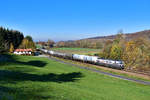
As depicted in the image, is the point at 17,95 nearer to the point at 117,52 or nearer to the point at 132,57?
the point at 132,57

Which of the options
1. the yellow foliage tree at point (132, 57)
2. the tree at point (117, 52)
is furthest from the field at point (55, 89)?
the tree at point (117, 52)

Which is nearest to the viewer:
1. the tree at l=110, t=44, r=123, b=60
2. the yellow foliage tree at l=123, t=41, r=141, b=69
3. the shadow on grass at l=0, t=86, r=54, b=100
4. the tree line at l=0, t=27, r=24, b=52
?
the shadow on grass at l=0, t=86, r=54, b=100

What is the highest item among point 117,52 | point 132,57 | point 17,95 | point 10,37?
point 10,37

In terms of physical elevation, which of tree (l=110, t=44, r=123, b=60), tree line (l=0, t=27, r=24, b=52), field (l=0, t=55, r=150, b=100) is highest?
tree line (l=0, t=27, r=24, b=52)

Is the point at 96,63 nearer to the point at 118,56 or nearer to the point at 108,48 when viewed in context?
the point at 118,56

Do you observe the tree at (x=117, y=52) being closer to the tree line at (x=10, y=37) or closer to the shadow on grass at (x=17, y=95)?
the shadow on grass at (x=17, y=95)

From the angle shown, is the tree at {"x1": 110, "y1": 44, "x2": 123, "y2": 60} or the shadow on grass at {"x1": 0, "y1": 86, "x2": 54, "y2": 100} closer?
the shadow on grass at {"x1": 0, "y1": 86, "x2": 54, "y2": 100}

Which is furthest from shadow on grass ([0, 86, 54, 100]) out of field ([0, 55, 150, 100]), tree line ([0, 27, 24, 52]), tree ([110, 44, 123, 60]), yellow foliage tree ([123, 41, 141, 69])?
tree line ([0, 27, 24, 52])

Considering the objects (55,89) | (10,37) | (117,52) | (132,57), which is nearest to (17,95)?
(55,89)

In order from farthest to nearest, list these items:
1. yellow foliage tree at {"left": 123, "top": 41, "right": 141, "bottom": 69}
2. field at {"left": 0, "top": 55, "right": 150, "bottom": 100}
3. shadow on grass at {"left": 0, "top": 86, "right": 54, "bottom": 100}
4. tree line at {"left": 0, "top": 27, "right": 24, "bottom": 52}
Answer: tree line at {"left": 0, "top": 27, "right": 24, "bottom": 52} → yellow foliage tree at {"left": 123, "top": 41, "right": 141, "bottom": 69} → field at {"left": 0, "top": 55, "right": 150, "bottom": 100} → shadow on grass at {"left": 0, "top": 86, "right": 54, "bottom": 100}

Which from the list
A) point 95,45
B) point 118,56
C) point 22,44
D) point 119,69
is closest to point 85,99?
point 119,69

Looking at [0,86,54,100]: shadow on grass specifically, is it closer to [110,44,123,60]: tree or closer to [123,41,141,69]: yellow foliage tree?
[123,41,141,69]: yellow foliage tree

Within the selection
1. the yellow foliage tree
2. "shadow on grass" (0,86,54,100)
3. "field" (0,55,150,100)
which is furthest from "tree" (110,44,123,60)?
"shadow on grass" (0,86,54,100)

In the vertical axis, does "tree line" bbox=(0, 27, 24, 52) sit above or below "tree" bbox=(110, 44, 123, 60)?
above
